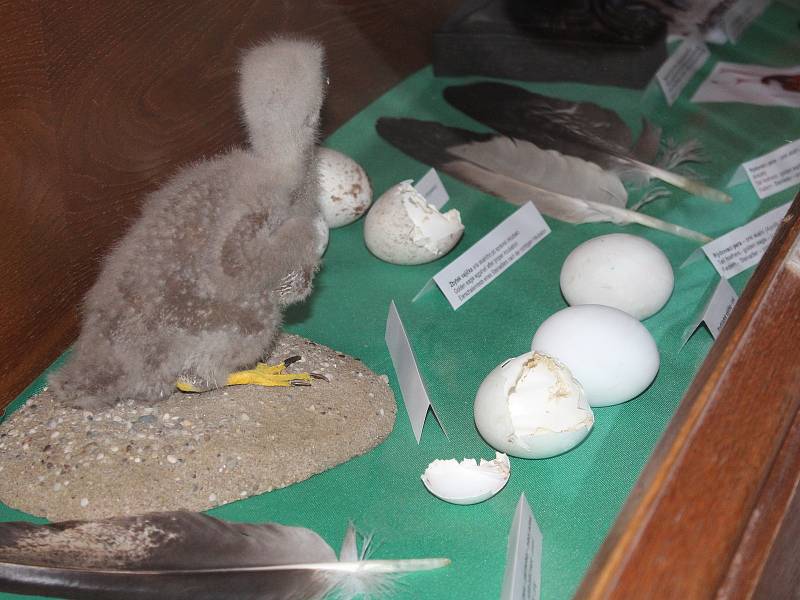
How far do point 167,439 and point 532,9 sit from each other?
1693 mm

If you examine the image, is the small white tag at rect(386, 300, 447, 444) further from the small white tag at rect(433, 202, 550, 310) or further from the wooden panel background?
the wooden panel background

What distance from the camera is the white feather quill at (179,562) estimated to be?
1.22 meters

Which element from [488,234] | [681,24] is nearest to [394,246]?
[488,234]

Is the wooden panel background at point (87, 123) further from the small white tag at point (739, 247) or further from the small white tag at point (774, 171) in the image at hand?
the small white tag at point (774, 171)

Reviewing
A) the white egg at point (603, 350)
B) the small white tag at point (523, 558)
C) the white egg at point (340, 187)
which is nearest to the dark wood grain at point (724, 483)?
the small white tag at point (523, 558)

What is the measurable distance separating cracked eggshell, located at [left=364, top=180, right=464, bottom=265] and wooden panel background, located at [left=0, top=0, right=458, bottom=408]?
36 centimetres

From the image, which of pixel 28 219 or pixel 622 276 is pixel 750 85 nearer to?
pixel 622 276

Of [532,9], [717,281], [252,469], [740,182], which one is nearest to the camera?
[252,469]

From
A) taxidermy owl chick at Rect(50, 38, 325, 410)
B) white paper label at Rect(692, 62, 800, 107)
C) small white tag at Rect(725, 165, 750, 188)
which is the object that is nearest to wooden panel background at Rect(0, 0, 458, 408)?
taxidermy owl chick at Rect(50, 38, 325, 410)

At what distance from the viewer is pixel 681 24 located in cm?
262

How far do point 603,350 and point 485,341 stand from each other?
1.19 ft

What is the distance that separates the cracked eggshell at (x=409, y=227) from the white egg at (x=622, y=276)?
0.31 m

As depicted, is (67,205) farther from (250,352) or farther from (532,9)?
(532,9)

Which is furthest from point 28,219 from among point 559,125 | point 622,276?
point 559,125
